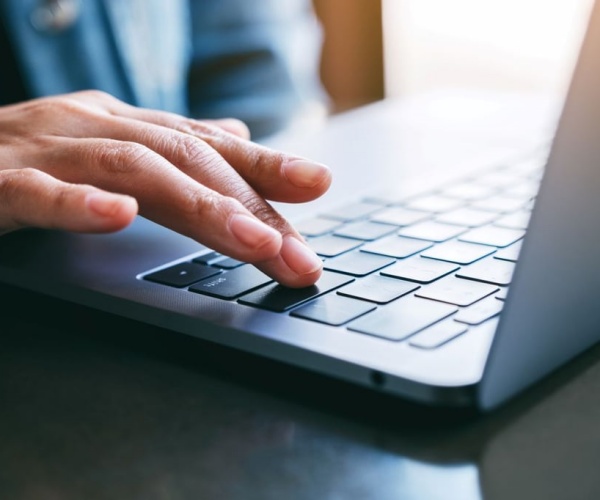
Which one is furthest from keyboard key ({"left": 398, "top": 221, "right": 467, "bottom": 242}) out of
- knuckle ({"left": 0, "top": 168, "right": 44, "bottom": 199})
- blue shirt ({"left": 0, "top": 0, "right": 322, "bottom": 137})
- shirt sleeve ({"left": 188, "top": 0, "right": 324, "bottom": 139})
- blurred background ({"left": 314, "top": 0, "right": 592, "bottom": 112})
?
blurred background ({"left": 314, "top": 0, "right": 592, "bottom": 112})

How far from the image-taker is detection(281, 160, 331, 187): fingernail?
1.61 ft

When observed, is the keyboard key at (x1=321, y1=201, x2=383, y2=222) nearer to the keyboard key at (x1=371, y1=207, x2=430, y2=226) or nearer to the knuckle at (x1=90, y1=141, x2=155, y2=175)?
the keyboard key at (x1=371, y1=207, x2=430, y2=226)

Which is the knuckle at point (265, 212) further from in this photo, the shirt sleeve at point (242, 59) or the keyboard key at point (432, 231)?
the shirt sleeve at point (242, 59)

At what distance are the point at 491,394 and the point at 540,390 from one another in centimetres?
4

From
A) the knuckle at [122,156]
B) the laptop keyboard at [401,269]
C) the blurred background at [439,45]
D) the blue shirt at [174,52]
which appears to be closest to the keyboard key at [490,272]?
the laptop keyboard at [401,269]

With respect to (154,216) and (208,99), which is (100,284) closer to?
(154,216)

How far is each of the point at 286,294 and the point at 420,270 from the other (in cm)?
8

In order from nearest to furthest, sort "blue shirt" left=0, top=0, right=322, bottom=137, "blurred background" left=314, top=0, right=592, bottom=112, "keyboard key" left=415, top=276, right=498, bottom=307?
"keyboard key" left=415, top=276, right=498, bottom=307 < "blue shirt" left=0, top=0, right=322, bottom=137 < "blurred background" left=314, top=0, right=592, bottom=112

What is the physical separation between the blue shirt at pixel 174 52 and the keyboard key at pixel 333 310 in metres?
0.80

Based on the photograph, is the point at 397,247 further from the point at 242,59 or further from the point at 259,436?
the point at 242,59

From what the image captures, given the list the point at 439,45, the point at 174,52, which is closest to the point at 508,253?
the point at 174,52

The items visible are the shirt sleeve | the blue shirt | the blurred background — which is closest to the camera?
the blue shirt

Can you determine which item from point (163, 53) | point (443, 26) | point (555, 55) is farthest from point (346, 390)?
point (443, 26)

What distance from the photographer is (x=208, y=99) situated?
149cm
